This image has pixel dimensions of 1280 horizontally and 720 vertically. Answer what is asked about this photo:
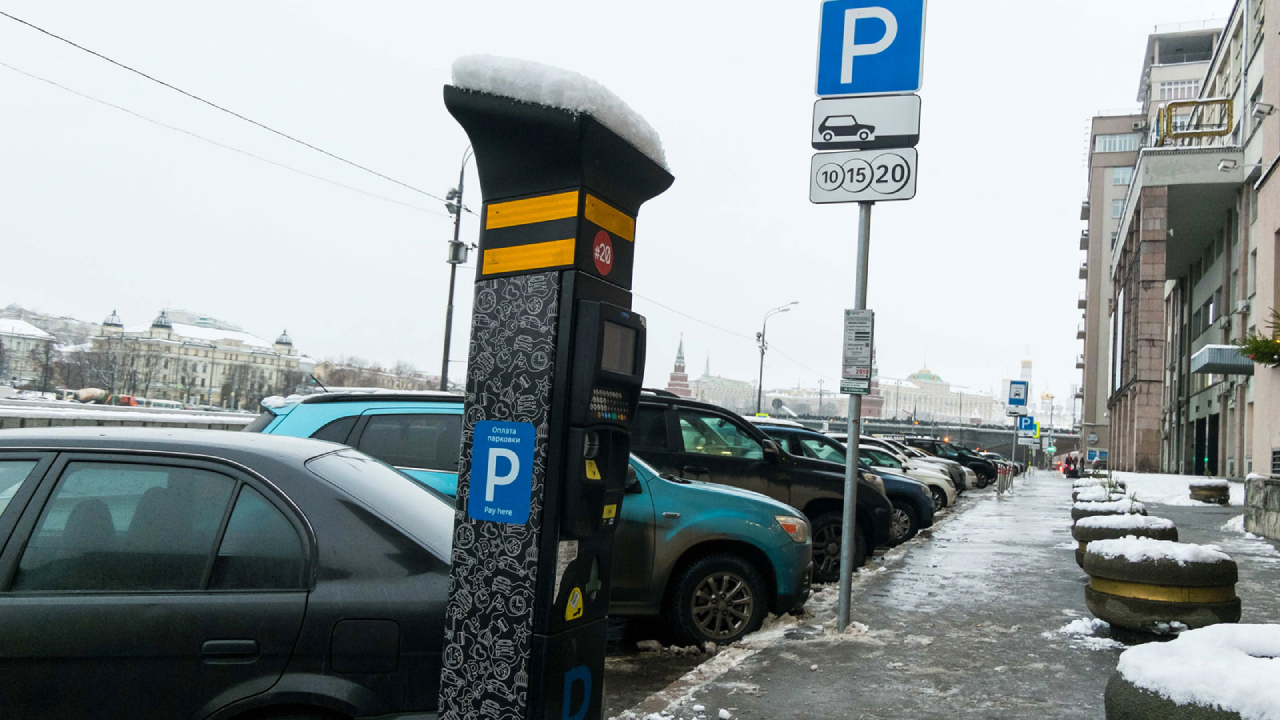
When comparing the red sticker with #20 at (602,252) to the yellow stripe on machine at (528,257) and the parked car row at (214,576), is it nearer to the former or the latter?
the yellow stripe on machine at (528,257)

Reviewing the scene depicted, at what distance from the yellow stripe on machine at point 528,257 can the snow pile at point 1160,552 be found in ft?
14.9

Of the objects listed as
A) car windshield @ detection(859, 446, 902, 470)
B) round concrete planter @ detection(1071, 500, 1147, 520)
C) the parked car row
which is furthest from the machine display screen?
car windshield @ detection(859, 446, 902, 470)

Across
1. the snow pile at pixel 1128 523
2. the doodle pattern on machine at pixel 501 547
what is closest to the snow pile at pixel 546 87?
the doodle pattern on machine at pixel 501 547

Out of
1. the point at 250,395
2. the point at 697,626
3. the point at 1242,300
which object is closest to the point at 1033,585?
the point at 697,626

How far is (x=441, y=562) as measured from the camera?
9.57 feet

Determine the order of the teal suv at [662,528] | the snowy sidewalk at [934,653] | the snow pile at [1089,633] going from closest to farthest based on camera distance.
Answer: the snowy sidewalk at [934,653] → the snow pile at [1089,633] → the teal suv at [662,528]

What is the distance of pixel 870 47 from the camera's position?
6145mm

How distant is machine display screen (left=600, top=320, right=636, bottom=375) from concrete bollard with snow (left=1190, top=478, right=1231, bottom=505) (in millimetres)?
24093

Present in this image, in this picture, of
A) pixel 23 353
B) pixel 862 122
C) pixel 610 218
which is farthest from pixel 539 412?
pixel 23 353

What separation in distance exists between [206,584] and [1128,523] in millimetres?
6943

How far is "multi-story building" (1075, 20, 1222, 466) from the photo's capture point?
7944cm

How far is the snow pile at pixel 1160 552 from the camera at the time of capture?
18.2 feet

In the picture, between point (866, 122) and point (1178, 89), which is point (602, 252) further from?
point (1178, 89)

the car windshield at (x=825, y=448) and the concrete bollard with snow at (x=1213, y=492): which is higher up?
the car windshield at (x=825, y=448)
